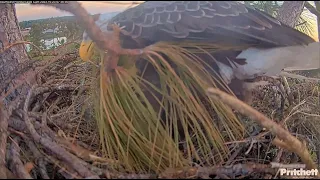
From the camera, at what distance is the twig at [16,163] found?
758 millimetres

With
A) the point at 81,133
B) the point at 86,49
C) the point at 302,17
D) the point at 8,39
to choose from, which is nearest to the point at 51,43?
the point at 8,39

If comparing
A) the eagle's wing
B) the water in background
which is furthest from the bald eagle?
the water in background

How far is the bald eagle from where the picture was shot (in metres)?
1.03

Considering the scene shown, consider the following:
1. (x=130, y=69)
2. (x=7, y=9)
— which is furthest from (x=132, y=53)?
(x=7, y=9)

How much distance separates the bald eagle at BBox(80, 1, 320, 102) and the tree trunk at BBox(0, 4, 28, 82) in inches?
14.7

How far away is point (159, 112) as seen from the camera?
0.93m

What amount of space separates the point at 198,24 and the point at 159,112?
29 cm

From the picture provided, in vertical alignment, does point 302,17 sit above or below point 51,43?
above

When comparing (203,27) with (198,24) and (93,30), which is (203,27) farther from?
(93,30)

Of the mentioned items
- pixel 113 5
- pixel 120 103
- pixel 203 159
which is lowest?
pixel 203 159

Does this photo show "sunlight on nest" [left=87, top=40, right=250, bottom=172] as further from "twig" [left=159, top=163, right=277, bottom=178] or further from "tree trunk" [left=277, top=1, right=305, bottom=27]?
"tree trunk" [left=277, top=1, right=305, bottom=27]

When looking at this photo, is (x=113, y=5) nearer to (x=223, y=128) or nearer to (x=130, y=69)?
(x=130, y=69)

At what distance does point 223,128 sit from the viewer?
3.36 feet

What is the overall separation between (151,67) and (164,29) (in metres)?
0.15
